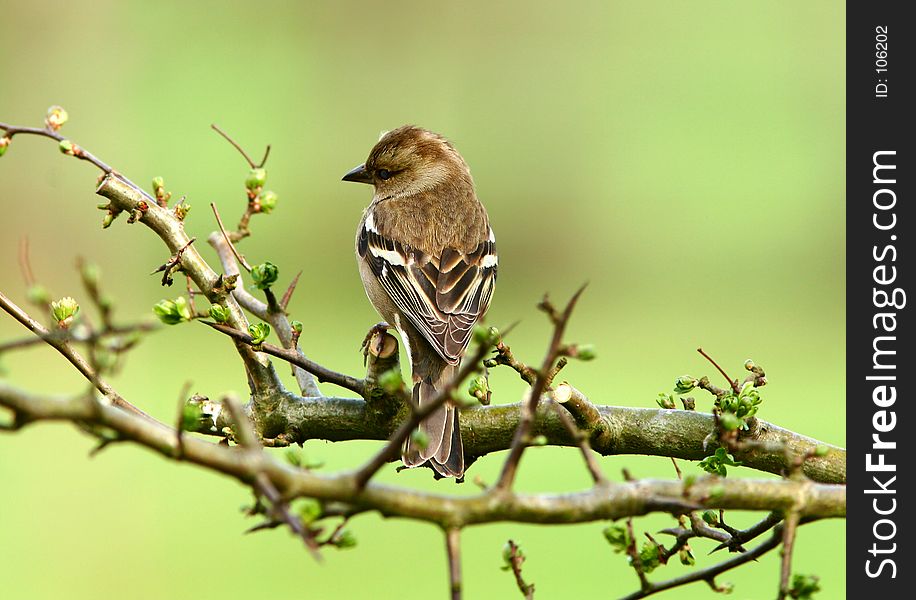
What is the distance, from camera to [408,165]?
5848mm

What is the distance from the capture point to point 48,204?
2050 centimetres

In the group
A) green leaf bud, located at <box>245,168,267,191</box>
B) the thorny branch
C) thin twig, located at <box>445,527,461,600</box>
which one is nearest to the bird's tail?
the thorny branch

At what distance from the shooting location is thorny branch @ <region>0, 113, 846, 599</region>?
5.23ft

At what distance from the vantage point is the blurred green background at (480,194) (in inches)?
494

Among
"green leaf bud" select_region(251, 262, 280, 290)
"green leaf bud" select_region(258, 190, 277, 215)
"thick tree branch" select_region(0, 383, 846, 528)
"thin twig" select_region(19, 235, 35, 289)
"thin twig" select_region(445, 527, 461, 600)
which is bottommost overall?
"thin twig" select_region(445, 527, 461, 600)

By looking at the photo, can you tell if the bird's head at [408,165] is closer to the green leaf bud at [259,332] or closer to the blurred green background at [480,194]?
the green leaf bud at [259,332]

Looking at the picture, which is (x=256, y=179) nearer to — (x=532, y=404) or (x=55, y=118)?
(x=55, y=118)

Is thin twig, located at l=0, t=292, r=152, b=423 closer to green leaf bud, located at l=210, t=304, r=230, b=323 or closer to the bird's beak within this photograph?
green leaf bud, located at l=210, t=304, r=230, b=323

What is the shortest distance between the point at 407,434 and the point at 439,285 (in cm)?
311

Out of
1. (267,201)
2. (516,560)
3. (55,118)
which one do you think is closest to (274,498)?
(516,560)

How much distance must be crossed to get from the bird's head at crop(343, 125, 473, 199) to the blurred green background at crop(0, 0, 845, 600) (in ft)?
18.5

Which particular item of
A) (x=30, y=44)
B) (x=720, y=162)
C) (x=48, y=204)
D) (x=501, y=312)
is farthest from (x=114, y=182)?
(x=720, y=162)

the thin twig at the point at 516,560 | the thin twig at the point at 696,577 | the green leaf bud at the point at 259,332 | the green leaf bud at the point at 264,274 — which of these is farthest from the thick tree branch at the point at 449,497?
the green leaf bud at the point at 264,274

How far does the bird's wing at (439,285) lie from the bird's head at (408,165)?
684mm
